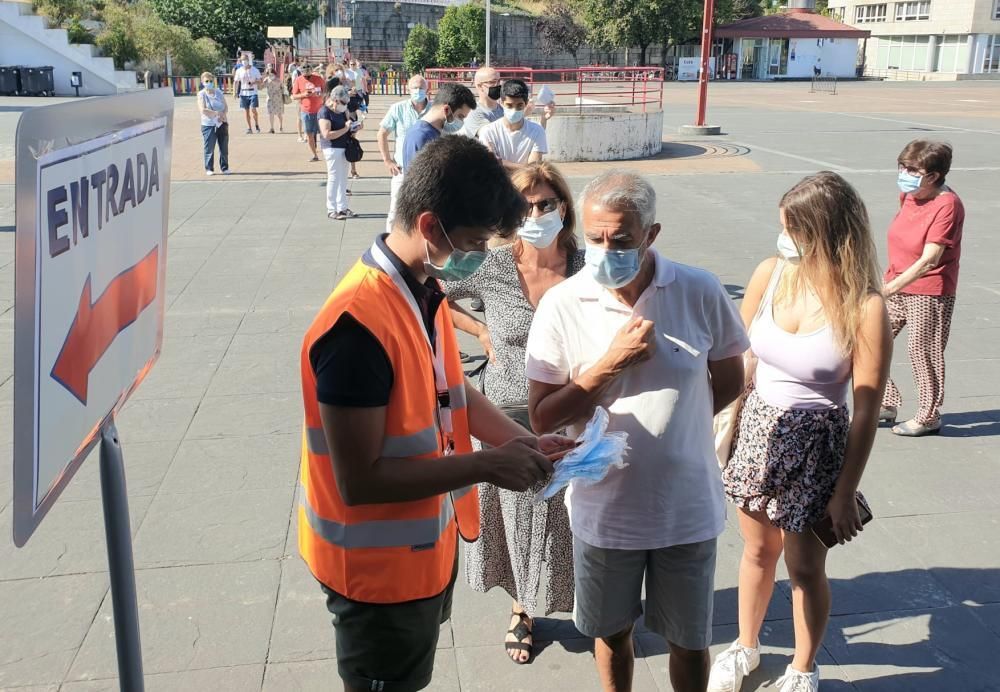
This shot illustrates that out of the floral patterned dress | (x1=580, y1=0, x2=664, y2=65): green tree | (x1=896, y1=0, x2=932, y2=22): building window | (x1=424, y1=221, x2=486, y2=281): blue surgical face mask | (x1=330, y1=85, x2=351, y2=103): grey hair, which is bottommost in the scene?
the floral patterned dress

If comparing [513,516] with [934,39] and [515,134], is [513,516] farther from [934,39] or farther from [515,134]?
[934,39]

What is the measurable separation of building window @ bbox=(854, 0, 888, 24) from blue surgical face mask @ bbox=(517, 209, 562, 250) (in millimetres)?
74077

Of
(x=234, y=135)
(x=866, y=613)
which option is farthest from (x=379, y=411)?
(x=234, y=135)

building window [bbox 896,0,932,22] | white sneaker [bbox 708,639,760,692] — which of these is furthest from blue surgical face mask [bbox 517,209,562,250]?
building window [bbox 896,0,932,22]

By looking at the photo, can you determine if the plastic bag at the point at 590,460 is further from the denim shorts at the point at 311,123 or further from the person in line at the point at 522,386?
the denim shorts at the point at 311,123

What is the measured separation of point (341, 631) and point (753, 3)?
71.0 metres

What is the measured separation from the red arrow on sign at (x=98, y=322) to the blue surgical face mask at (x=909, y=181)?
4.05m

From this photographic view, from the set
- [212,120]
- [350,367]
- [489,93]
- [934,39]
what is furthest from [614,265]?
[934,39]

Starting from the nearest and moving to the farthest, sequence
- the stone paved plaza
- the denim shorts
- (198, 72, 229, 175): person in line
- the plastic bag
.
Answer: the plastic bag → the stone paved plaza → (198, 72, 229, 175): person in line → the denim shorts

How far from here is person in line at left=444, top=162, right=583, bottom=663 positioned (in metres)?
3.26

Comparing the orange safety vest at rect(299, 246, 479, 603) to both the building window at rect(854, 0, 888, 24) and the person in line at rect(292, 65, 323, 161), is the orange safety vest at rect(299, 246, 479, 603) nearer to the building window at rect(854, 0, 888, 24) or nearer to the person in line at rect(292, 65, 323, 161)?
the person in line at rect(292, 65, 323, 161)

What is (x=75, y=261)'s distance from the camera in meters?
1.47

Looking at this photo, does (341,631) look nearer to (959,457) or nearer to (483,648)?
(483,648)

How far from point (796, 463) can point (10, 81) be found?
125 feet
